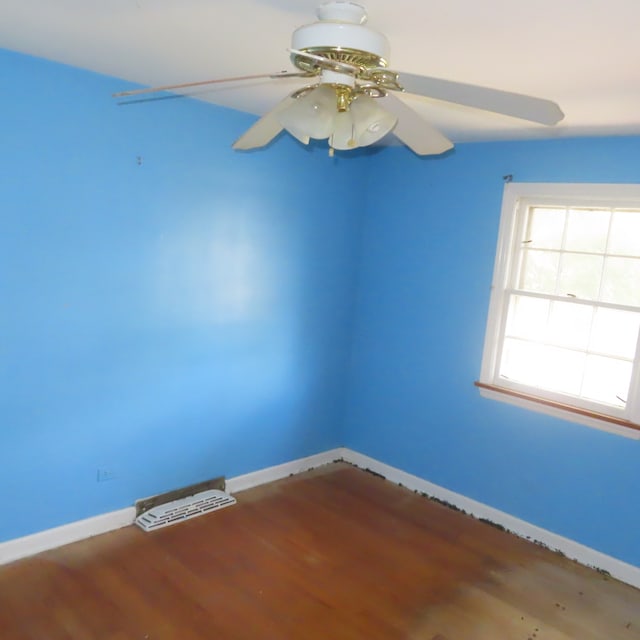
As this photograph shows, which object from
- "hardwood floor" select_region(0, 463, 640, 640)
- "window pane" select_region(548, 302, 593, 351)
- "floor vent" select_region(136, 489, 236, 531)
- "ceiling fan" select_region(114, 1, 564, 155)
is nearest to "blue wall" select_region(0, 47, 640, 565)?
"floor vent" select_region(136, 489, 236, 531)

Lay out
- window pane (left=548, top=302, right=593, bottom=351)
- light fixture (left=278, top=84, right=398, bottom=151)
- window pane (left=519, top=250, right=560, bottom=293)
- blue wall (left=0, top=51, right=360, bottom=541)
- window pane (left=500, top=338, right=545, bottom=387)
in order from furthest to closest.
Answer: window pane (left=500, top=338, right=545, bottom=387) < window pane (left=519, top=250, right=560, bottom=293) < window pane (left=548, top=302, right=593, bottom=351) < blue wall (left=0, top=51, right=360, bottom=541) < light fixture (left=278, top=84, right=398, bottom=151)

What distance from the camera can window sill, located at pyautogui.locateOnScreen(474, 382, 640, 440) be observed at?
3109mm

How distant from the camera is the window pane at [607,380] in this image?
10.5 ft

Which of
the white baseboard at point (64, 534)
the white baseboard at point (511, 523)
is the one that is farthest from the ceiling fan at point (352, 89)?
the white baseboard at point (511, 523)

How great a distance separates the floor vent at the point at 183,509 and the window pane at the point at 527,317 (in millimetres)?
2112

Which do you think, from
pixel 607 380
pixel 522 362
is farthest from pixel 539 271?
pixel 607 380

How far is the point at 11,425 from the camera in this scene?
2766 mm

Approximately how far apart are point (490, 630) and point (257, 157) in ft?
9.42

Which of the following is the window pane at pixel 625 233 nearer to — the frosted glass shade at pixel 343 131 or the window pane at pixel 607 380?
the window pane at pixel 607 380

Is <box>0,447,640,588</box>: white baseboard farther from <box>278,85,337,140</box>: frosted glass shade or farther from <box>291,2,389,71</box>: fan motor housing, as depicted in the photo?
<box>291,2,389,71</box>: fan motor housing

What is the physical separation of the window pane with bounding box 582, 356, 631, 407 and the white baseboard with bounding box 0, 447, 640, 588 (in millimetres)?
875

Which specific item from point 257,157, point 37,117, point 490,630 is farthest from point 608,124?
point 37,117

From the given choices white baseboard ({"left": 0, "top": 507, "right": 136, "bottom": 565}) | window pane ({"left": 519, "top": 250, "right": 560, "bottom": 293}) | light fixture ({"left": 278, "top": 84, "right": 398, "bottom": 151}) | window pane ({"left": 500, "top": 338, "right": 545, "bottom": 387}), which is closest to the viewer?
light fixture ({"left": 278, "top": 84, "right": 398, "bottom": 151})

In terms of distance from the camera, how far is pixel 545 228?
3.45m
